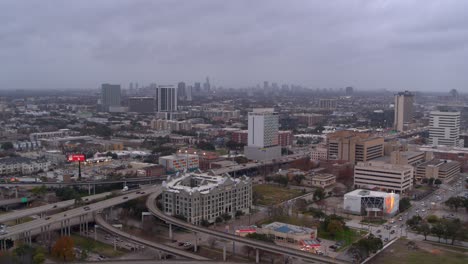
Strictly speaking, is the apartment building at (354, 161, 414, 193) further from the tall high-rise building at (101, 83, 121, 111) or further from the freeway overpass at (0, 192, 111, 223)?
the tall high-rise building at (101, 83, 121, 111)

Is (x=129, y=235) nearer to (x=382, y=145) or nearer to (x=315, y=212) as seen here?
(x=315, y=212)

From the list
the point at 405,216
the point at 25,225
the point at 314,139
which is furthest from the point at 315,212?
the point at 314,139

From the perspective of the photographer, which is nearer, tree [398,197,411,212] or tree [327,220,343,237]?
tree [327,220,343,237]

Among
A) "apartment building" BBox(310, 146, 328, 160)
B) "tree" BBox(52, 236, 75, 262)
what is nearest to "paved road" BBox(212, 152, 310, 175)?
"apartment building" BBox(310, 146, 328, 160)

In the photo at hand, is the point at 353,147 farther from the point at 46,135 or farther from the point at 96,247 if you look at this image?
the point at 46,135

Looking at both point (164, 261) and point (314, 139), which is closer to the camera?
point (164, 261)

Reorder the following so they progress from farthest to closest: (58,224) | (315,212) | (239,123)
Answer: (239,123), (315,212), (58,224)
